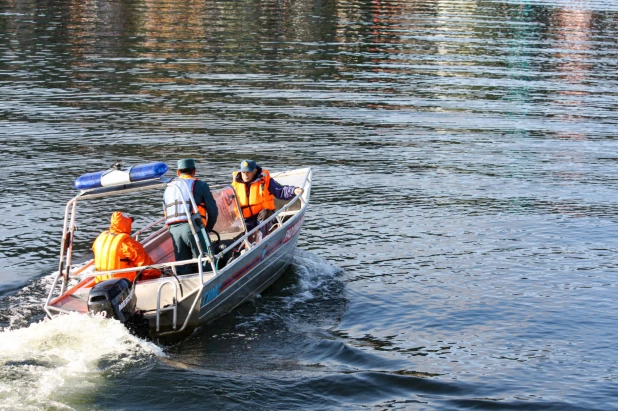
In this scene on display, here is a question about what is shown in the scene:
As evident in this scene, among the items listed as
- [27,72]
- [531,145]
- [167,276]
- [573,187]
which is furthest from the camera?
[27,72]

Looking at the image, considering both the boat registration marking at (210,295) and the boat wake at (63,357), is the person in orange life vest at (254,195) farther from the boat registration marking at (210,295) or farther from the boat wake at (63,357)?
the boat wake at (63,357)

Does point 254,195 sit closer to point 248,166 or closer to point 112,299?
point 248,166

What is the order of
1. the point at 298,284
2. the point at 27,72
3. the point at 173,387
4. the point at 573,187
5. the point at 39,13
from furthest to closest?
the point at 39,13 → the point at 27,72 → the point at 573,187 → the point at 298,284 → the point at 173,387

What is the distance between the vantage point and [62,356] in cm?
1020

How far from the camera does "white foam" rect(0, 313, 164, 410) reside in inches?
374

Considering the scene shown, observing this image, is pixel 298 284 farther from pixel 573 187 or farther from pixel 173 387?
pixel 573 187

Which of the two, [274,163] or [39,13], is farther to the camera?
[39,13]

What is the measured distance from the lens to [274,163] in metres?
20.8

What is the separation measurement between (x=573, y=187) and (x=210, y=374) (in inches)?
478

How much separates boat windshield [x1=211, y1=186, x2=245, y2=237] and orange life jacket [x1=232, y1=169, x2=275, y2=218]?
0.14 meters

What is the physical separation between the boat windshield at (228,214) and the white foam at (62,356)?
3.41 metres

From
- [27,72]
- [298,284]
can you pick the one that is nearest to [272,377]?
[298,284]

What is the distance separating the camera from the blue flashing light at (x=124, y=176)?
10.6 meters

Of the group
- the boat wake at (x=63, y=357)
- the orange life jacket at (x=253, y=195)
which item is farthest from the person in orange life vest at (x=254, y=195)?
the boat wake at (x=63, y=357)
